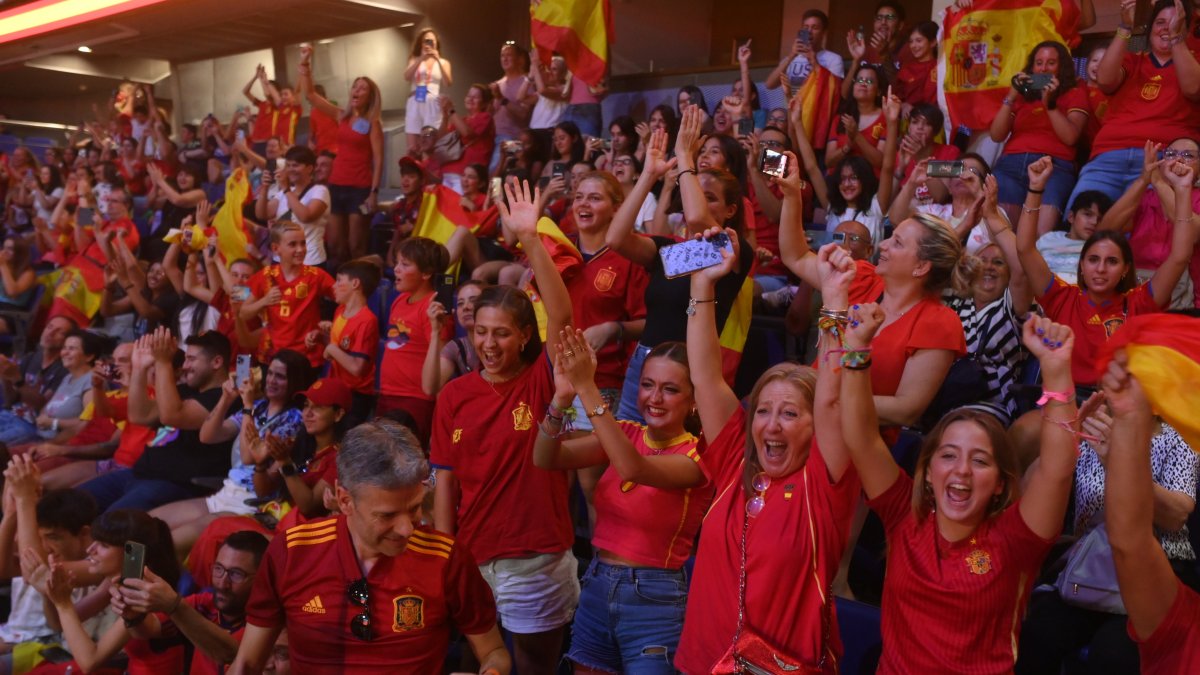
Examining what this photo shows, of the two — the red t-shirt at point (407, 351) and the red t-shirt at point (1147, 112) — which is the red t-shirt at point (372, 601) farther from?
the red t-shirt at point (1147, 112)

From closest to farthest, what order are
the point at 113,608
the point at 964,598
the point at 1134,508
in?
the point at 1134,508, the point at 964,598, the point at 113,608

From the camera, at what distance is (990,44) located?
5.39 m

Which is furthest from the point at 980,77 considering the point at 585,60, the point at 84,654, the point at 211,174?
the point at 211,174

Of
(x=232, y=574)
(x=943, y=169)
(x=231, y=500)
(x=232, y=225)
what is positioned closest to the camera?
(x=232, y=574)

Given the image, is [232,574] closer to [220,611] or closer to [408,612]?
[220,611]

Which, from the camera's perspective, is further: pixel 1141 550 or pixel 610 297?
pixel 610 297

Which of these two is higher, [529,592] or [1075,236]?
[1075,236]

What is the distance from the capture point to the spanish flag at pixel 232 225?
745cm

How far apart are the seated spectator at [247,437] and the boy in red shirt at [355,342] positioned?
339 mm

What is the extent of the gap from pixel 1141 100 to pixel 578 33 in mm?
3694

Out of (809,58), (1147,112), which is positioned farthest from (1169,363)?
(809,58)

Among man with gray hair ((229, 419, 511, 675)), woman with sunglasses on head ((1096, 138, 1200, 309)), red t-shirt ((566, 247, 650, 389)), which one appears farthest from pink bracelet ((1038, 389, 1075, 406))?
red t-shirt ((566, 247, 650, 389))

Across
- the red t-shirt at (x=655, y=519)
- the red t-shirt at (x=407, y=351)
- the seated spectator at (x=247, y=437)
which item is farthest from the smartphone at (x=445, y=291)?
the red t-shirt at (x=655, y=519)

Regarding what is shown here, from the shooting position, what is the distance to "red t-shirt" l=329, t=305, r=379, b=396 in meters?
5.30
